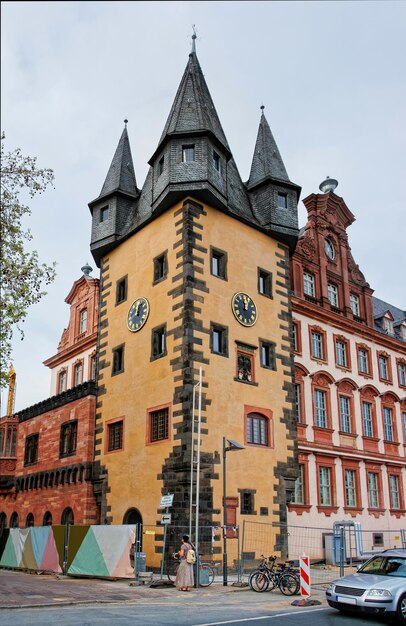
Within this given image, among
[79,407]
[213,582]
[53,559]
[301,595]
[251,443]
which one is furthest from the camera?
[79,407]

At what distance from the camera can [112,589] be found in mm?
19250

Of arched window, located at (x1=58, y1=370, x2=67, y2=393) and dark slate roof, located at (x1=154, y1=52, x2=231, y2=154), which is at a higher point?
dark slate roof, located at (x1=154, y1=52, x2=231, y2=154)

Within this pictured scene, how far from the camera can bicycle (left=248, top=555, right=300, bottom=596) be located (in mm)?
18406

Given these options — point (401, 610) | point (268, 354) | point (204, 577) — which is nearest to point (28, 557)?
point (204, 577)

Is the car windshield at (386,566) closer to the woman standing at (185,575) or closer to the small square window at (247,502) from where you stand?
the woman standing at (185,575)

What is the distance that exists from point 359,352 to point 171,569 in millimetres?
19982

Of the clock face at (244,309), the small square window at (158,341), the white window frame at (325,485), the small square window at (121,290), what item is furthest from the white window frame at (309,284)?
the small square window at (158,341)

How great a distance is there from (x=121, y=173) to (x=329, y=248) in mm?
13533

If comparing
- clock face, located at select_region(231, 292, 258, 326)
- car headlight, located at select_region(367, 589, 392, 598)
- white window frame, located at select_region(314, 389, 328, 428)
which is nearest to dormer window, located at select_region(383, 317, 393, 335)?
white window frame, located at select_region(314, 389, 328, 428)

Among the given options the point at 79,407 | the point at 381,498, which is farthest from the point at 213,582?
the point at 381,498

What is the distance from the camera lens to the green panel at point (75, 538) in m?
23.2

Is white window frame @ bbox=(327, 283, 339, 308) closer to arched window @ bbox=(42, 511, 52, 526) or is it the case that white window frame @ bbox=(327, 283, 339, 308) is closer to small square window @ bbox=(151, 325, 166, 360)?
small square window @ bbox=(151, 325, 166, 360)

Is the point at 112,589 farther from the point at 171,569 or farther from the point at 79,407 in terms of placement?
the point at 79,407

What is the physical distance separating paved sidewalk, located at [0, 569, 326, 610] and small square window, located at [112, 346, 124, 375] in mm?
10492
